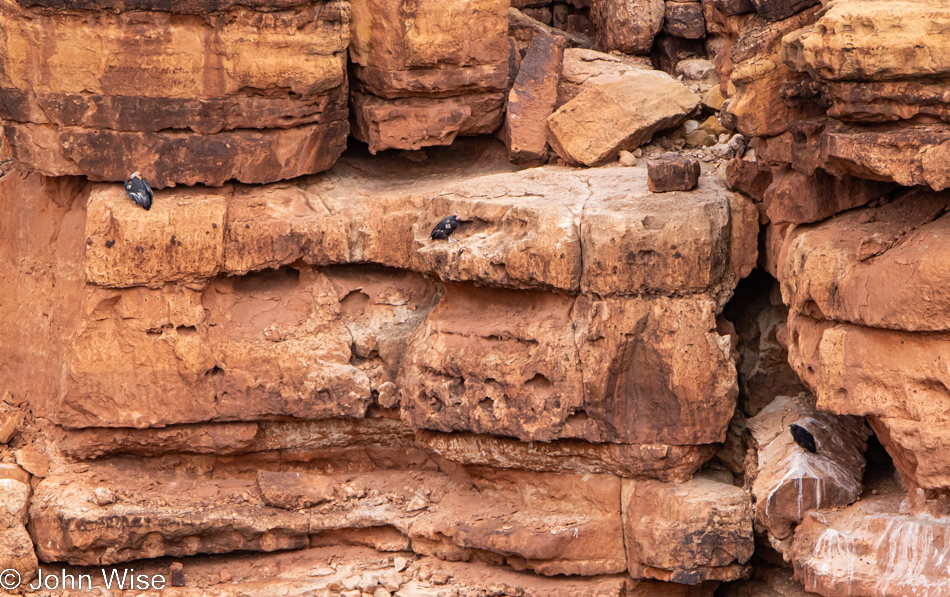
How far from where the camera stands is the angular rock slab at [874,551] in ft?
23.6

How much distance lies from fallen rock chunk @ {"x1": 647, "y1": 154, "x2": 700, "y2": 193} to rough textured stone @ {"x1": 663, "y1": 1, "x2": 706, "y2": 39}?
8.53 feet

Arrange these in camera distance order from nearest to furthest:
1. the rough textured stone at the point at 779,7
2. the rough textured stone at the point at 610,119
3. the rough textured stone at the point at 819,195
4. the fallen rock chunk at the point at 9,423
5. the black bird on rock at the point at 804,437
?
the rough textured stone at the point at 819,195 → the rough textured stone at the point at 779,7 → the black bird on rock at the point at 804,437 → the fallen rock chunk at the point at 9,423 → the rough textured stone at the point at 610,119

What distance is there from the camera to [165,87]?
28.4ft

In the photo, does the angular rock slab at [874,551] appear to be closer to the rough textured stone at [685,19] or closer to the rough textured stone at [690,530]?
the rough textured stone at [690,530]

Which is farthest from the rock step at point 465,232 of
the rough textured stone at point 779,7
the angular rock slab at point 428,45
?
the rough textured stone at point 779,7

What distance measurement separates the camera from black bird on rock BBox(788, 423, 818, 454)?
797cm

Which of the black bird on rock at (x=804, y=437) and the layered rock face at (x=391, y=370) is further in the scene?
the layered rock face at (x=391, y=370)

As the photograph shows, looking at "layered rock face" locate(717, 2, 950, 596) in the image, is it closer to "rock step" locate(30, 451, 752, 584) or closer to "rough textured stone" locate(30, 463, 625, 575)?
"rock step" locate(30, 451, 752, 584)

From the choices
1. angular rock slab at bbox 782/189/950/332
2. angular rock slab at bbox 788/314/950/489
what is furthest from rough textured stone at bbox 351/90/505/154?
angular rock slab at bbox 788/314/950/489

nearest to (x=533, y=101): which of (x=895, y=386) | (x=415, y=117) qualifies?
(x=415, y=117)

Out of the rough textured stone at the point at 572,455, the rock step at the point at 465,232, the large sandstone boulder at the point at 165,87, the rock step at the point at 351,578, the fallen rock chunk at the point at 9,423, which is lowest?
the rock step at the point at 351,578

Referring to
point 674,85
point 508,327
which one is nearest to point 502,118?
point 674,85

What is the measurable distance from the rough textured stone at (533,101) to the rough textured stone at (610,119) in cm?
16

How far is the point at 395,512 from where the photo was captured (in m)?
9.30
